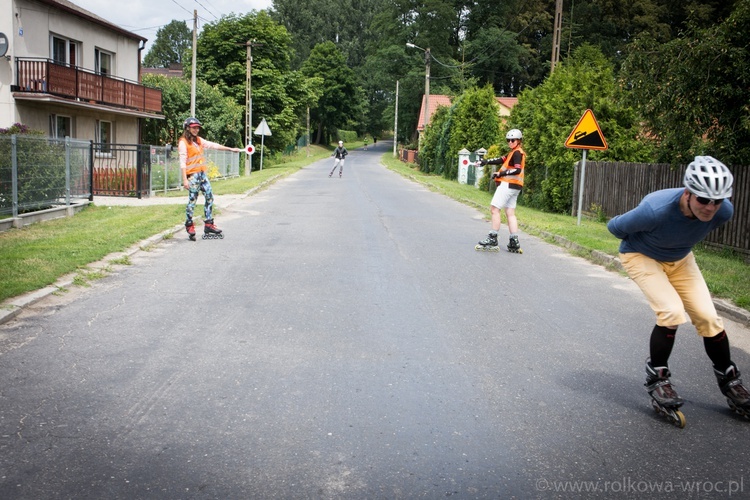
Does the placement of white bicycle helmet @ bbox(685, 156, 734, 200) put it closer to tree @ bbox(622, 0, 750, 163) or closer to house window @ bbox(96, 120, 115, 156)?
tree @ bbox(622, 0, 750, 163)

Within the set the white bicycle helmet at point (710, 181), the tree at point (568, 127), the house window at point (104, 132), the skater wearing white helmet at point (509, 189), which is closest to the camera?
the white bicycle helmet at point (710, 181)

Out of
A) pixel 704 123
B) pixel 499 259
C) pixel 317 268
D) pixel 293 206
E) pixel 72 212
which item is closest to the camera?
pixel 317 268

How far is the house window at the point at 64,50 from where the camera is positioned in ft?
82.6

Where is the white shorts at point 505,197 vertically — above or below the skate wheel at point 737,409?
above

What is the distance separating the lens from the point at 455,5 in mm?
74250

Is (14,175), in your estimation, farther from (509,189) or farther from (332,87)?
(332,87)

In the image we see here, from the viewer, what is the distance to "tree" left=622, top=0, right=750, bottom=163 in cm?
1123

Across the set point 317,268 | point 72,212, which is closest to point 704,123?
point 317,268

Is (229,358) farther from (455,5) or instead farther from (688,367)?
(455,5)

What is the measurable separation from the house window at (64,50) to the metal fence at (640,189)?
62.1 feet

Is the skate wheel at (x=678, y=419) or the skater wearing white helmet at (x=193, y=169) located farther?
the skater wearing white helmet at (x=193, y=169)

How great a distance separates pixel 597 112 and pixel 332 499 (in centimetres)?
1580

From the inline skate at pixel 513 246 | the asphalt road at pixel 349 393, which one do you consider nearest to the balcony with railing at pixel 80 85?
the asphalt road at pixel 349 393

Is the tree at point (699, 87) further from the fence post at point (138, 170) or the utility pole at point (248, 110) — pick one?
the utility pole at point (248, 110)
